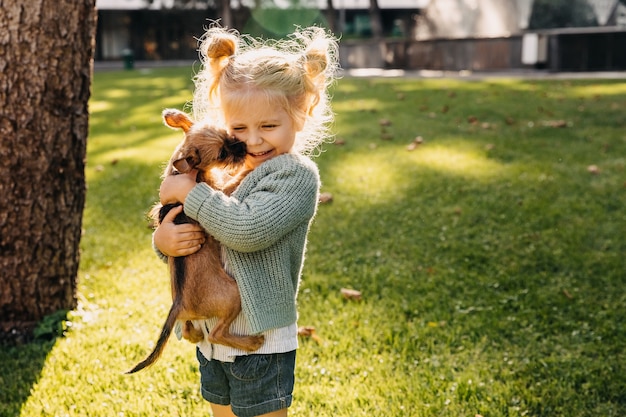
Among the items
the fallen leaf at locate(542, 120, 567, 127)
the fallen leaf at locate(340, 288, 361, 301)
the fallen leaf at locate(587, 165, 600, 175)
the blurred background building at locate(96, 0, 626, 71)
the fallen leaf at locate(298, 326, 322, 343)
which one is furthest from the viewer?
the blurred background building at locate(96, 0, 626, 71)

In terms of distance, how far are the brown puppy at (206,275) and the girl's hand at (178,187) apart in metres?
0.03

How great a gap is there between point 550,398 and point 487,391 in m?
0.27

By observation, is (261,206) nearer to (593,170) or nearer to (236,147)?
(236,147)

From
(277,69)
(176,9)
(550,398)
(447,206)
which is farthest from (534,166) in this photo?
(176,9)

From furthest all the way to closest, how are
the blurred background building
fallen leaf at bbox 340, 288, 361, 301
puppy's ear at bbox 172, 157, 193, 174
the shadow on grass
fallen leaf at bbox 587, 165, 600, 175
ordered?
1. the blurred background building
2. fallen leaf at bbox 587, 165, 600, 175
3. fallen leaf at bbox 340, 288, 361, 301
4. the shadow on grass
5. puppy's ear at bbox 172, 157, 193, 174

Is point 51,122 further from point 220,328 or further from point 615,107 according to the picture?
point 615,107

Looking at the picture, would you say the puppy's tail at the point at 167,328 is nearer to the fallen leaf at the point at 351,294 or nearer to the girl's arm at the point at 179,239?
the girl's arm at the point at 179,239

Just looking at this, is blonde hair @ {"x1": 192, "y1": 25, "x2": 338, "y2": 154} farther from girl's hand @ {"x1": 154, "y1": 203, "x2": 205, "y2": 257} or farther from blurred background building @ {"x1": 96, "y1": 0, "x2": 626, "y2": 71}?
blurred background building @ {"x1": 96, "y1": 0, "x2": 626, "y2": 71}

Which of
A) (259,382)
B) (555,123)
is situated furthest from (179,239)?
(555,123)

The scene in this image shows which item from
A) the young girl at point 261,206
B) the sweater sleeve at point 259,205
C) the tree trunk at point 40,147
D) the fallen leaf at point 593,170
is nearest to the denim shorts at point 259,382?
the young girl at point 261,206

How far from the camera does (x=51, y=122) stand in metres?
3.41

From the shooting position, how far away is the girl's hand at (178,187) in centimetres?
199

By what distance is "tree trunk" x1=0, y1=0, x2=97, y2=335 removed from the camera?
10.7 feet

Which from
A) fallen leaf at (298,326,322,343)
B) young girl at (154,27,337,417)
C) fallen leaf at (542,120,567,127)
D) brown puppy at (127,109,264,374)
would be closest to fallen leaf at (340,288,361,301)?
fallen leaf at (298,326,322,343)
